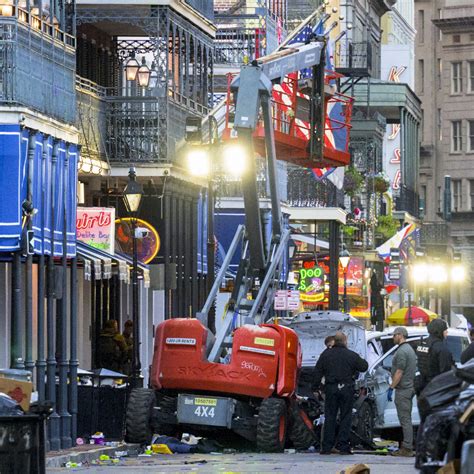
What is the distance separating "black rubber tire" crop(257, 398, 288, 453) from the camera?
1139 inches

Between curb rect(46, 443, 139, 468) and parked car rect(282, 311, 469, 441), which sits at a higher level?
parked car rect(282, 311, 469, 441)

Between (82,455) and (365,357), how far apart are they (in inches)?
280

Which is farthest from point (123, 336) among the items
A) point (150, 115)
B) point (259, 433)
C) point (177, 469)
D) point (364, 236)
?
point (364, 236)

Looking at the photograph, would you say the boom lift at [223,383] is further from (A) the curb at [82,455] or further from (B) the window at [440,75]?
(B) the window at [440,75]

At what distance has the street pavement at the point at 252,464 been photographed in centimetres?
2516

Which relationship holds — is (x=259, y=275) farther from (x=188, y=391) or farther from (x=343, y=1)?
(x=343, y=1)

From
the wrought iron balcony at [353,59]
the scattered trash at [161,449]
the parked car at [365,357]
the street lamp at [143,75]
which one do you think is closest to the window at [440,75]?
the wrought iron balcony at [353,59]

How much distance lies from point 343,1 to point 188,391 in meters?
53.0

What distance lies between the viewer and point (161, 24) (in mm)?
40375

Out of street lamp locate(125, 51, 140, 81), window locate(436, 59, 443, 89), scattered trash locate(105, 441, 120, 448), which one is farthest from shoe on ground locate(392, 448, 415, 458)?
window locate(436, 59, 443, 89)

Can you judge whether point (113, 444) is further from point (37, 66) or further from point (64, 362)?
point (37, 66)

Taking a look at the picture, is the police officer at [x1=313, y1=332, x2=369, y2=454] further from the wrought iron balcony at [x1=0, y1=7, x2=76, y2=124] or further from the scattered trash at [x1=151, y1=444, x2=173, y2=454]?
the wrought iron balcony at [x1=0, y1=7, x2=76, y2=124]

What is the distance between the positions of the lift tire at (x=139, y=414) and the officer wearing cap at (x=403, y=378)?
378 centimetres

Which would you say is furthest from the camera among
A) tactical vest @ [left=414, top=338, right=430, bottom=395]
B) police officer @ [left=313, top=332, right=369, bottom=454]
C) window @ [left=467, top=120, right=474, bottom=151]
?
window @ [left=467, top=120, right=474, bottom=151]
